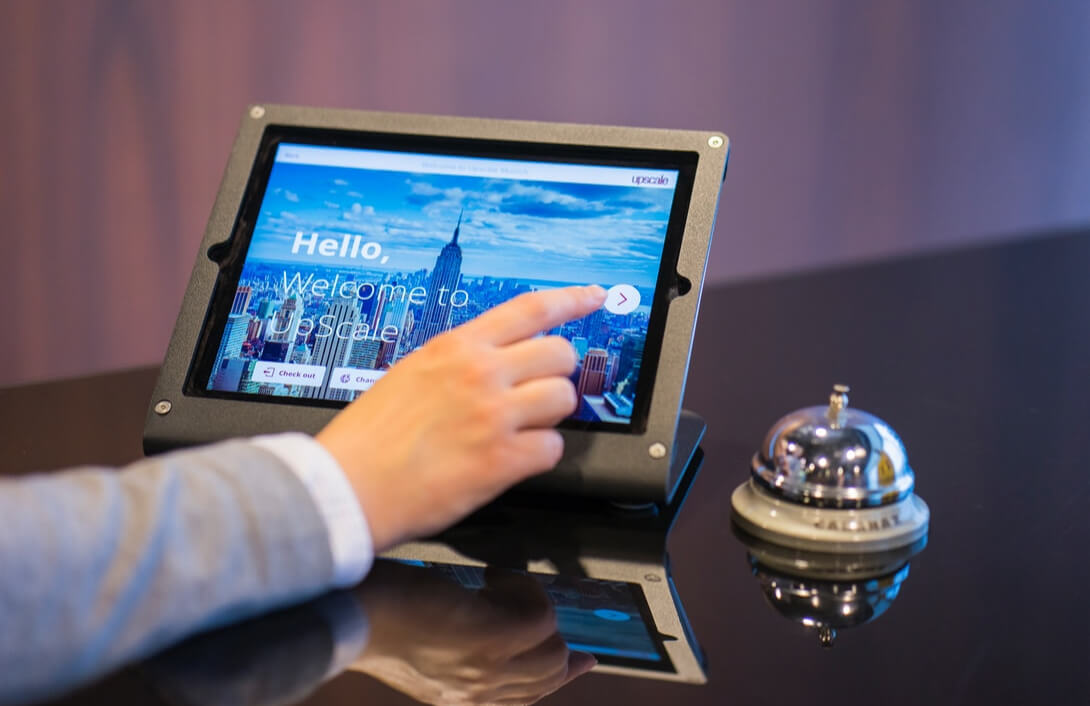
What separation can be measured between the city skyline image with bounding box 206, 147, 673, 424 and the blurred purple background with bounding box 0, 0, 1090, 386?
176 cm

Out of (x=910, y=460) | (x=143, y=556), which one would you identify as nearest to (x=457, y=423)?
(x=143, y=556)

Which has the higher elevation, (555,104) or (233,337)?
(555,104)

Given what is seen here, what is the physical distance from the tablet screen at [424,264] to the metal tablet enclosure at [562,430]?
0.05 ft

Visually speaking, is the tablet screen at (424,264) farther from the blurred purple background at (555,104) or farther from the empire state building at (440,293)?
the blurred purple background at (555,104)

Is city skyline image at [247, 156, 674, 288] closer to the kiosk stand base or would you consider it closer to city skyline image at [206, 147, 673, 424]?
city skyline image at [206, 147, 673, 424]

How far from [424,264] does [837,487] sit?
0.38 meters

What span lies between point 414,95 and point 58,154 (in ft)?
2.78

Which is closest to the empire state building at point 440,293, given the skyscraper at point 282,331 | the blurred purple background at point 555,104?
the skyscraper at point 282,331

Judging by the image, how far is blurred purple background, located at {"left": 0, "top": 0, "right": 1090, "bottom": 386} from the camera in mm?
2584

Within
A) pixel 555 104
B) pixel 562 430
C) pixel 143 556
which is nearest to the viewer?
pixel 143 556

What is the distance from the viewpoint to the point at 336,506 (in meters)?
0.62

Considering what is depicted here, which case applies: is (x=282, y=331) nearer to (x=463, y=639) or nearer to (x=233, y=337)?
(x=233, y=337)

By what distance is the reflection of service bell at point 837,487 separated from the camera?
75 centimetres

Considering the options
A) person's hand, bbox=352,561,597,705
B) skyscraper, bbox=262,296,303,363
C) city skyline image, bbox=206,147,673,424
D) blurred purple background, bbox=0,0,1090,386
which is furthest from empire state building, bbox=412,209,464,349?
blurred purple background, bbox=0,0,1090,386
